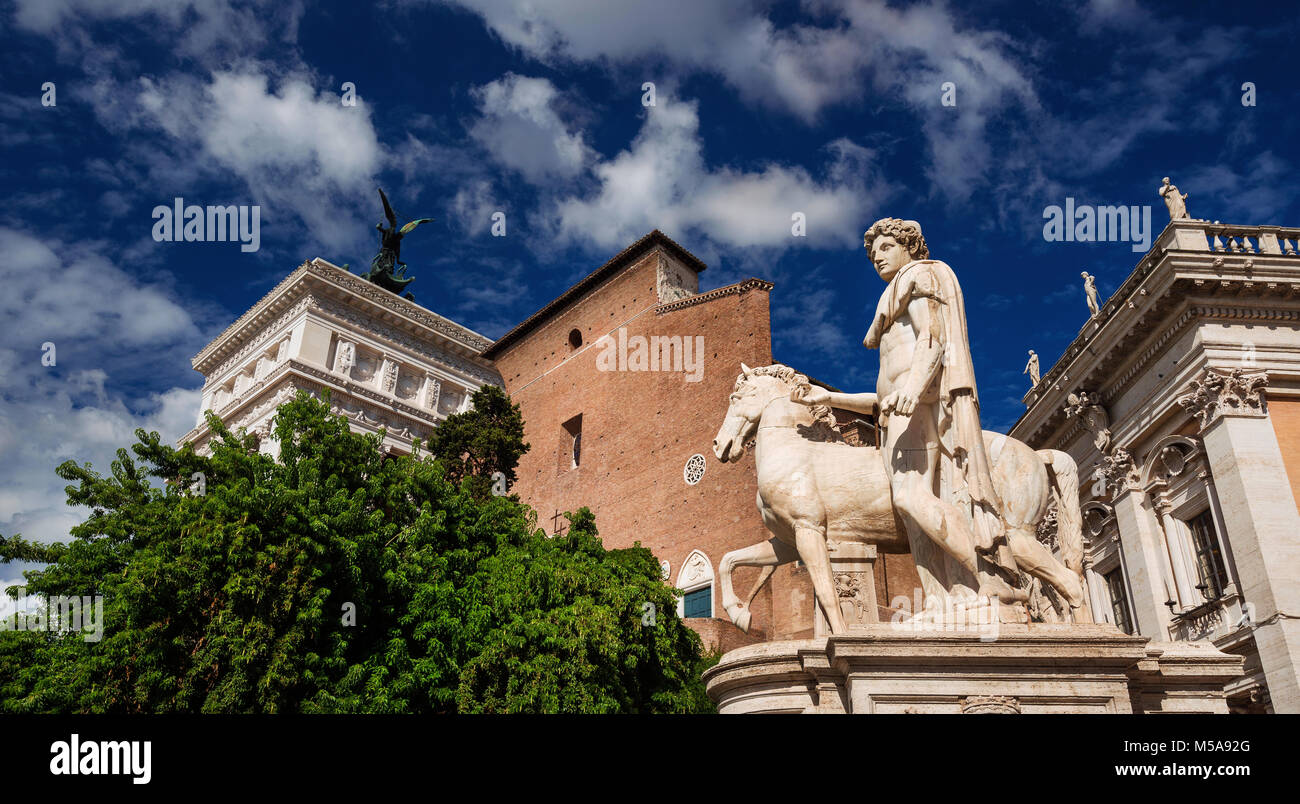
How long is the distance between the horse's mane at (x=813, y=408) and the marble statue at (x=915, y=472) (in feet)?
0.11

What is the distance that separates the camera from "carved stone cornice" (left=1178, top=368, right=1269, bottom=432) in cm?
1672

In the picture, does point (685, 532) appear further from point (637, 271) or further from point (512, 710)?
point (512, 710)

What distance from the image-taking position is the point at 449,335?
156ft

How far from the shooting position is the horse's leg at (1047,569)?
5.45m

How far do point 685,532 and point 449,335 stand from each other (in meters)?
22.4

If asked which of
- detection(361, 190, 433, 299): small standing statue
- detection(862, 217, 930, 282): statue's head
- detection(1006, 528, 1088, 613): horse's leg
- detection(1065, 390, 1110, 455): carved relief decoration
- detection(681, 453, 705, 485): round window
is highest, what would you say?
detection(361, 190, 433, 299): small standing statue

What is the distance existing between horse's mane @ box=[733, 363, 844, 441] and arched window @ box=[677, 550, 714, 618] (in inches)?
879

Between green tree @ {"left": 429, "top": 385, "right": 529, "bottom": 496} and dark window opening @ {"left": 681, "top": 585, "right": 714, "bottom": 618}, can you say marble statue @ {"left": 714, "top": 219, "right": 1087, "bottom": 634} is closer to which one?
green tree @ {"left": 429, "top": 385, "right": 529, "bottom": 496}

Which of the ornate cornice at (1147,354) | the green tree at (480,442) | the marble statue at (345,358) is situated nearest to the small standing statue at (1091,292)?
the ornate cornice at (1147,354)

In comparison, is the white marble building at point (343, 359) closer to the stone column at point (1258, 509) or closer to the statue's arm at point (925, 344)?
the stone column at point (1258, 509)

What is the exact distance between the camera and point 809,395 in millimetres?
6695

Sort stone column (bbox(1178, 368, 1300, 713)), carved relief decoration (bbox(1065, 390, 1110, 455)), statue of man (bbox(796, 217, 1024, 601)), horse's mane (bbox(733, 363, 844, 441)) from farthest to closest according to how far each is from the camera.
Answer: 1. carved relief decoration (bbox(1065, 390, 1110, 455))
2. stone column (bbox(1178, 368, 1300, 713))
3. horse's mane (bbox(733, 363, 844, 441))
4. statue of man (bbox(796, 217, 1024, 601))

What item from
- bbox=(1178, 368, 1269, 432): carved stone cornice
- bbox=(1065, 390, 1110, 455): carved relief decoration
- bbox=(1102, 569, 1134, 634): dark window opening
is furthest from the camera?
bbox=(1065, 390, 1110, 455): carved relief decoration

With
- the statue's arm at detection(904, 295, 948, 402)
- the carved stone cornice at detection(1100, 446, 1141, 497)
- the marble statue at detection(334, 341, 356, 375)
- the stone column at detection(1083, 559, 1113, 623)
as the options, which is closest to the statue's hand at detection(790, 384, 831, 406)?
the statue's arm at detection(904, 295, 948, 402)
